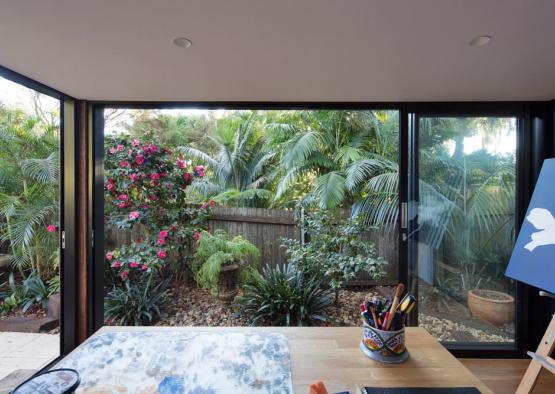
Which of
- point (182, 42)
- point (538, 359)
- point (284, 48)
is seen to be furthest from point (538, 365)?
point (182, 42)

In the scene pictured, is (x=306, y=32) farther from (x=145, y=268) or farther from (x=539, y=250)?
(x=145, y=268)

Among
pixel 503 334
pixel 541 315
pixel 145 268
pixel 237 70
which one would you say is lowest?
pixel 503 334

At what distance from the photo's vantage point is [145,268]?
271 centimetres

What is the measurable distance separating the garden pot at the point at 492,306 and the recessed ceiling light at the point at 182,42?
2.58 meters

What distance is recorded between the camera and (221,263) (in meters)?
3.08

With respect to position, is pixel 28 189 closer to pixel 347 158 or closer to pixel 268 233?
pixel 268 233

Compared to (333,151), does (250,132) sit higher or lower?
higher

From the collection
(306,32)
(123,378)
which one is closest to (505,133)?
(306,32)

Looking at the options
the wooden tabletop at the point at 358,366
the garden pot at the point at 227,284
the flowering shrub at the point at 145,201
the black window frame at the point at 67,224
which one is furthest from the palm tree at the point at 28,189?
the wooden tabletop at the point at 358,366

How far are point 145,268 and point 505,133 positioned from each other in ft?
10.6

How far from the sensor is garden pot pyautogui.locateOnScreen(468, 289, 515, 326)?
7.43 ft

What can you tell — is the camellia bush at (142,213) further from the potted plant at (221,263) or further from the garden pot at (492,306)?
the garden pot at (492,306)

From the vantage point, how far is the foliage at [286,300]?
2584 millimetres

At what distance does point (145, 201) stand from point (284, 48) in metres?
2.09
